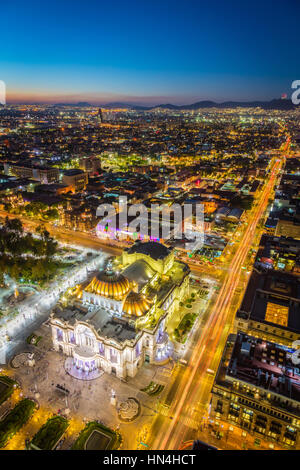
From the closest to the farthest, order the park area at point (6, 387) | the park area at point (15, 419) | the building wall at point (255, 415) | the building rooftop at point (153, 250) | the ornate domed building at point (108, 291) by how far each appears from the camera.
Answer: the building wall at point (255, 415), the park area at point (15, 419), the park area at point (6, 387), the ornate domed building at point (108, 291), the building rooftop at point (153, 250)

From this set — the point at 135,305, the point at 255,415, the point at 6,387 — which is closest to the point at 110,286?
the point at 135,305

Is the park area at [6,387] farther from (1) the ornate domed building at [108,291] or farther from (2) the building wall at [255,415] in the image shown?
(2) the building wall at [255,415]

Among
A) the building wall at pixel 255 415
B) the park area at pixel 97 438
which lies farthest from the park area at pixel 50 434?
the building wall at pixel 255 415

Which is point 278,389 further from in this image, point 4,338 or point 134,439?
point 4,338

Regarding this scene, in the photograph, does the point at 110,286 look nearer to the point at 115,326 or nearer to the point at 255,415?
the point at 115,326

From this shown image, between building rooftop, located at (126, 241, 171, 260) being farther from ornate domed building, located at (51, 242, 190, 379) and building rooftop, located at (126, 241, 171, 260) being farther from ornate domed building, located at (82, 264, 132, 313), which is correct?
ornate domed building, located at (82, 264, 132, 313)

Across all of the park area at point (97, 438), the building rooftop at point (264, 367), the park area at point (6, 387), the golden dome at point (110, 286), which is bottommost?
the park area at point (97, 438)
